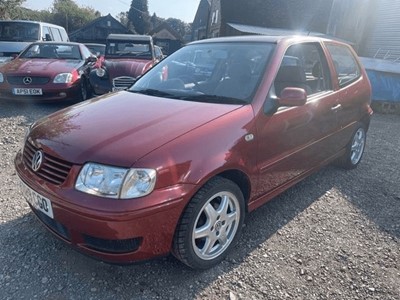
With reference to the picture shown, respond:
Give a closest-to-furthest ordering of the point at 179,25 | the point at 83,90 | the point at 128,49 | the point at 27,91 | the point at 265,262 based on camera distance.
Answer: the point at 265,262, the point at 27,91, the point at 83,90, the point at 128,49, the point at 179,25

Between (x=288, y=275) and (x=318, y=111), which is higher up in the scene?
(x=318, y=111)

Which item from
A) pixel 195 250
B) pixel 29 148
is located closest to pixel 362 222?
pixel 195 250

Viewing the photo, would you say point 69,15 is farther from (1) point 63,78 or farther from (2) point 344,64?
(2) point 344,64

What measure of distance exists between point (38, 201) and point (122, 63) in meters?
5.91

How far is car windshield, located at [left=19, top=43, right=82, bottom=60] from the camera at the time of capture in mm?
7879

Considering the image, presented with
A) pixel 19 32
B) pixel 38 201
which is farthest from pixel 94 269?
pixel 19 32

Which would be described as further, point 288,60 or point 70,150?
point 288,60

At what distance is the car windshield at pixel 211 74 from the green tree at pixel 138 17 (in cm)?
6158

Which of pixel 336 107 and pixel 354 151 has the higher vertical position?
pixel 336 107

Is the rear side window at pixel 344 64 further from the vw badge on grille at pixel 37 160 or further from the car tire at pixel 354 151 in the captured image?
the vw badge on grille at pixel 37 160

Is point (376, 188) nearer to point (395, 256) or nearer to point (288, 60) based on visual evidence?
point (395, 256)

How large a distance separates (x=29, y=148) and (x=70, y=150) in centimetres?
57

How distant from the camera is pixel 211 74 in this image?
3061 millimetres

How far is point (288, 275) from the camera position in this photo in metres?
2.45
